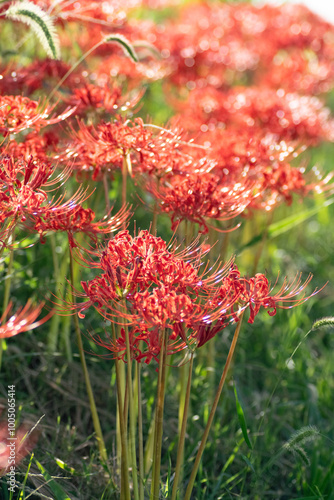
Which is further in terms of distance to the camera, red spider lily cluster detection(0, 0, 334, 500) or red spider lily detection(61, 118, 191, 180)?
red spider lily detection(61, 118, 191, 180)

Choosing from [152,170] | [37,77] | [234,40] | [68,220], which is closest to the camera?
[68,220]

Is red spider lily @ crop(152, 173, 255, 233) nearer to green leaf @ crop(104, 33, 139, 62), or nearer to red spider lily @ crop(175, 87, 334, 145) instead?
green leaf @ crop(104, 33, 139, 62)

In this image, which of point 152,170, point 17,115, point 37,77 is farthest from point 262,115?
point 17,115

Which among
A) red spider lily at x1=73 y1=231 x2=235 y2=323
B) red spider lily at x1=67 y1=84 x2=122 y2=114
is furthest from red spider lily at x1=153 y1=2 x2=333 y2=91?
red spider lily at x1=73 y1=231 x2=235 y2=323

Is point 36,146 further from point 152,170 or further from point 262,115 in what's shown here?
point 262,115

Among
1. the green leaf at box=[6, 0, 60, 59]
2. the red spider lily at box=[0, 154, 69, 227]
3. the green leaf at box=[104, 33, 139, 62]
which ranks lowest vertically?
the red spider lily at box=[0, 154, 69, 227]

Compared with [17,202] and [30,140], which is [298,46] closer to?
[30,140]

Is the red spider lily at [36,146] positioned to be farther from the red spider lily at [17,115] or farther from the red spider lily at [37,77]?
the red spider lily at [37,77]

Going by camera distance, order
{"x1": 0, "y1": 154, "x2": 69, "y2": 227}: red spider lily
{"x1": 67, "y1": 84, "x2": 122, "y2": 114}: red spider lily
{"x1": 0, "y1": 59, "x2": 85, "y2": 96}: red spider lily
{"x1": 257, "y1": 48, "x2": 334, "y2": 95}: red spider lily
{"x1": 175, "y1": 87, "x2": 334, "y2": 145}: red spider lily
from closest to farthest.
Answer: {"x1": 0, "y1": 154, "x2": 69, "y2": 227}: red spider lily, {"x1": 67, "y1": 84, "x2": 122, "y2": 114}: red spider lily, {"x1": 0, "y1": 59, "x2": 85, "y2": 96}: red spider lily, {"x1": 175, "y1": 87, "x2": 334, "y2": 145}: red spider lily, {"x1": 257, "y1": 48, "x2": 334, "y2": 95}: red spider lily

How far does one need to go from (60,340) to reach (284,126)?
167 centimetres

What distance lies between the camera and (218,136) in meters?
2.78

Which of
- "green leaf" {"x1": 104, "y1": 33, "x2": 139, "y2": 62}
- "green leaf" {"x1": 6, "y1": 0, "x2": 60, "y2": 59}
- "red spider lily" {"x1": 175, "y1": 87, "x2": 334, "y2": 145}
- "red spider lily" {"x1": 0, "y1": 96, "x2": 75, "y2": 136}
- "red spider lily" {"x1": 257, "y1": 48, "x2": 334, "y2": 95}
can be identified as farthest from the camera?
"red spider lily" {"x1": 257, "y1": 48, "x2": 334, "y2": 95}

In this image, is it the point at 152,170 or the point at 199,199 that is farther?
the point at 152,170

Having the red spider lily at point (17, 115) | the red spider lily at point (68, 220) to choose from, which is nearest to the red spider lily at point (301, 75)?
the red spider lily at point (17, 115)
